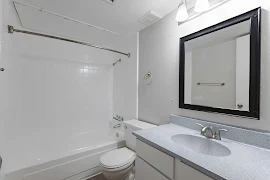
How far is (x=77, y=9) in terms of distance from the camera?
1471 millimetres

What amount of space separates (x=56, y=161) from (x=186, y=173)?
1.47 m

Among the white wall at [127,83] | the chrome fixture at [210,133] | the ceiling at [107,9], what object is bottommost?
the chrome fixture at [210,133]

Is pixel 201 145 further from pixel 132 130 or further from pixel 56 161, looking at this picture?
pixel 56 161

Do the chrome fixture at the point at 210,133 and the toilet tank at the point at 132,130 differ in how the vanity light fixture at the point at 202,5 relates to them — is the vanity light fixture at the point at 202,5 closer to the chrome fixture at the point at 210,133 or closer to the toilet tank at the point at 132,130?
the chrome fixture at the point at 210,133

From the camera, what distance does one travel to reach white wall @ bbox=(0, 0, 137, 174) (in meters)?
1.80

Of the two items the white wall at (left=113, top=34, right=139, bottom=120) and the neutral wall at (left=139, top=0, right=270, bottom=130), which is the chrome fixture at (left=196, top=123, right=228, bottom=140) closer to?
the neutral wall at (left=139, top=0, right=270, bottom=130)

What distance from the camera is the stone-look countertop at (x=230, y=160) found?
592mm

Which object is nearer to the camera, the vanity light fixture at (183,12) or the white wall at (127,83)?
the vanity light fixture at (183,12)

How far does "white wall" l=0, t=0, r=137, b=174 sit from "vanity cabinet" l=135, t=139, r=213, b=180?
1063 millimetres

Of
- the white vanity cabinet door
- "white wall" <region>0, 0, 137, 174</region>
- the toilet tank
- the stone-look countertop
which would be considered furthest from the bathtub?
the white vanity cabinet door

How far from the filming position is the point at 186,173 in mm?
737

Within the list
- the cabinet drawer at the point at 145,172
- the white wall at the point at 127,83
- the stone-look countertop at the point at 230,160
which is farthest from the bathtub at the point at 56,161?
the stone-look countertop at the point at 230,160

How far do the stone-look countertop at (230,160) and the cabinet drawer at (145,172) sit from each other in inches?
7.7

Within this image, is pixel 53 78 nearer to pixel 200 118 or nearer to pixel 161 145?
pixel 161 145
